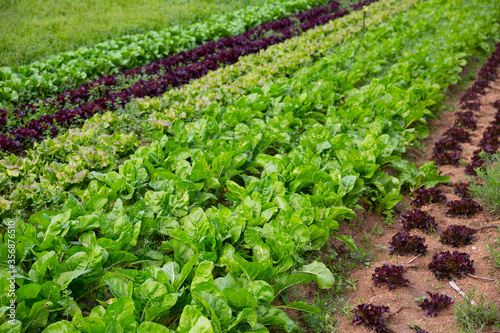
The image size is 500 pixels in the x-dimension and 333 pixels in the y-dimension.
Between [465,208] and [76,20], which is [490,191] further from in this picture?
[76,20]

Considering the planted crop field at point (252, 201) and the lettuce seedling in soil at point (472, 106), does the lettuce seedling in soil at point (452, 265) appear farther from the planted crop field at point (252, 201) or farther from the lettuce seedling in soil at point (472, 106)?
the lettuce seedling in soil at point (472, 106)

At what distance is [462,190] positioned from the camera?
4.26 metres

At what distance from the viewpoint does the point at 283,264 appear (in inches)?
113

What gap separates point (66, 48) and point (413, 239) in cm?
865

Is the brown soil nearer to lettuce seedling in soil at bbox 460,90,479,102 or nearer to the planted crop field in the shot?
the planted crop field

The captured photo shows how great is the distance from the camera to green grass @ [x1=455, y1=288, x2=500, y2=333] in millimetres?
2699

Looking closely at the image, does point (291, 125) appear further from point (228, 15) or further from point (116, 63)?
point (228, 15)

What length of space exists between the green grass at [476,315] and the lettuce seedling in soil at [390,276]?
0.44m

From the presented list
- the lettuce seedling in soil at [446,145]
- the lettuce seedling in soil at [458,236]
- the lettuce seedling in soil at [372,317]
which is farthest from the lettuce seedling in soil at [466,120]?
the lettuce seedling in soil at [372,317]

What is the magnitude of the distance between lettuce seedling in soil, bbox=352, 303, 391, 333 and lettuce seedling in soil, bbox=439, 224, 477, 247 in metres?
1.14

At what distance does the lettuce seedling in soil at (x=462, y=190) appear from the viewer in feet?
13.9

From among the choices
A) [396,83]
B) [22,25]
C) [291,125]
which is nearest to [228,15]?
[22,25]

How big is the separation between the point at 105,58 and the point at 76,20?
12.7 feet

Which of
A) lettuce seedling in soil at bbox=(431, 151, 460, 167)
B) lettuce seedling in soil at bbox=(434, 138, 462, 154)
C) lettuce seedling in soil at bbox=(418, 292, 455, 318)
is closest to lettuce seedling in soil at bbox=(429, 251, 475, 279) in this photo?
lettuce seedling in soil at bbox=(418, 292, 455, 318)
